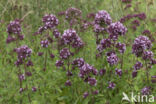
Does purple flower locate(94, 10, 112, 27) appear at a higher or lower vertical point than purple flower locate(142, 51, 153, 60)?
higher

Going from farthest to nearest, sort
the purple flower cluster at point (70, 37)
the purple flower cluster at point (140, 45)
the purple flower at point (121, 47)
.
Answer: the purple flower at point (121, 47)
the purple flower cluster at point (70, 37)
the purple flower cluster at point (140, 45)

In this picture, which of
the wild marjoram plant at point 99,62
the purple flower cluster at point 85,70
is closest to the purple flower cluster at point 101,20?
the wild marjoram plant at point 99,62

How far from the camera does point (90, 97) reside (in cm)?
338

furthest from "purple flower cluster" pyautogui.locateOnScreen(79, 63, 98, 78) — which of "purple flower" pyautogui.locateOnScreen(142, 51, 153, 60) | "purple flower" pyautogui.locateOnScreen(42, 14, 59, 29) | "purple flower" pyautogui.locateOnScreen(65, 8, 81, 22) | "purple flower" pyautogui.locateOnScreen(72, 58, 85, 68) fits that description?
"purple flower" pyautogui.locateOnScreen(65, 8, 81, 22)

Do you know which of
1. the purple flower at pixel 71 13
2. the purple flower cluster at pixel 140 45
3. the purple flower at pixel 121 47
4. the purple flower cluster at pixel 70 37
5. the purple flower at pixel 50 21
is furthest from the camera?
the purple flower at pixel 71 13

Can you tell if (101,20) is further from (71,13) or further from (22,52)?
(22,52)

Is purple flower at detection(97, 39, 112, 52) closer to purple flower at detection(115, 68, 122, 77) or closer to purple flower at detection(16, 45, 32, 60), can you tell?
purple flower at detection(115, 68, 122, 77)

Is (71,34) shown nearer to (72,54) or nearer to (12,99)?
(72,54)

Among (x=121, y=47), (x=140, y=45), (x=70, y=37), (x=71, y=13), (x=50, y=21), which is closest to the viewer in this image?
(x=140, y=45)

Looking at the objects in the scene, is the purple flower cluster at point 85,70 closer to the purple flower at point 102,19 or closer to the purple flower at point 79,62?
the purple flower at point 79,62

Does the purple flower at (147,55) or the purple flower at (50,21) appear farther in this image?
the purple flower at (50,21)

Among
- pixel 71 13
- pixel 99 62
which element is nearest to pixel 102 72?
pixel 99 62

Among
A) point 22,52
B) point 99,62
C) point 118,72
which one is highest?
point 22,52

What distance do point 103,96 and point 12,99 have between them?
1173mm
